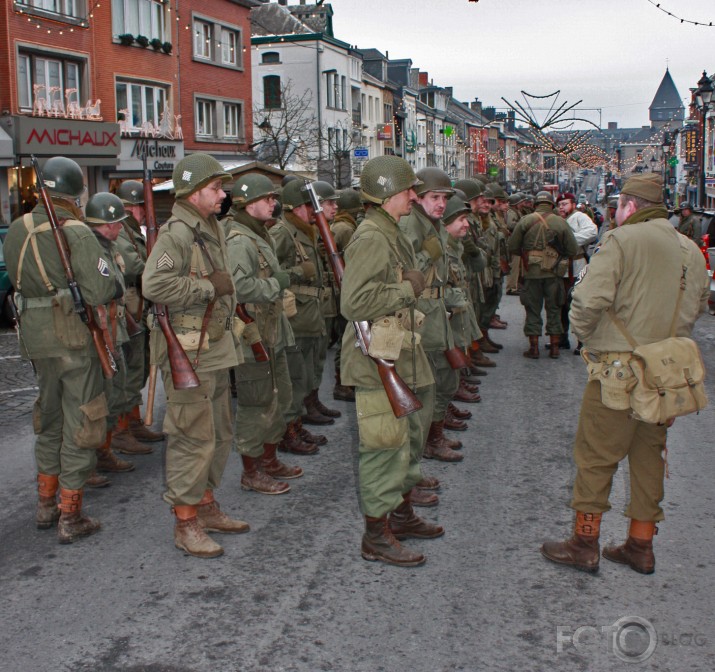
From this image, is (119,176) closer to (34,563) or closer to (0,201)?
(0,201)

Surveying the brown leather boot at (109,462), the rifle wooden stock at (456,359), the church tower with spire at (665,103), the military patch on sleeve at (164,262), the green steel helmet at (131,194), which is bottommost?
the brown leather boot at (109,462)

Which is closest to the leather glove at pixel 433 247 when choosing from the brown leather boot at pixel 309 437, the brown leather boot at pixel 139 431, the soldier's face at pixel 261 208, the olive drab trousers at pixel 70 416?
the soldier's face at pixel 261 208

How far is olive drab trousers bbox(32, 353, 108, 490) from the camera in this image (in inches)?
200

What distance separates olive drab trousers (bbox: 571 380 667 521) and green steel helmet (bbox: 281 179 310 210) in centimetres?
333

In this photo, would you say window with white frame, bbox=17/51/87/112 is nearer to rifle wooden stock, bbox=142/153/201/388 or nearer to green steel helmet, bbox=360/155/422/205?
rifle wooden stock, bbox=142/153/201/388

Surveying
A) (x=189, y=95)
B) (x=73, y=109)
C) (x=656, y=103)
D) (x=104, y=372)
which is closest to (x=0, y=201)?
(x=73, y=109)

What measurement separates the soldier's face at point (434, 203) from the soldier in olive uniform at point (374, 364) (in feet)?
3.21

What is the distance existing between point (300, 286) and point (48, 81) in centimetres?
1886

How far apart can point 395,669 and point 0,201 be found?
20.7 meters

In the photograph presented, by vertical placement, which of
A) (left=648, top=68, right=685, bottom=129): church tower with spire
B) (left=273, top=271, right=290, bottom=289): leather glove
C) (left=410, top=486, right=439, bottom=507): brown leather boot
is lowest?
(left=410, top=486, right=439, bottom=507): brown leather boot

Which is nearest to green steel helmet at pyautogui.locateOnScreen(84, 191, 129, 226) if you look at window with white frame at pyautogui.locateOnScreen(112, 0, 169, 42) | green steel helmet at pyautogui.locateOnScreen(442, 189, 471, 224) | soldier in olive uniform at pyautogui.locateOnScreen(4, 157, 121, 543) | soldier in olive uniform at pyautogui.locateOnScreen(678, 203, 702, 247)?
soldier in olive uniform at pyautogui.locateOnScreen(4, 157, 121, 543)

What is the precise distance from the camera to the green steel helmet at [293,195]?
6.99m

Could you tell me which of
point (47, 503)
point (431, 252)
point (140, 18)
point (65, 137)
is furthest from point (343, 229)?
point (140, 18)

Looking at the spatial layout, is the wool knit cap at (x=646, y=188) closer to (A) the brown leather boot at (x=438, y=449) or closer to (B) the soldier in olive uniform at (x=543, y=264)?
(A) the brown leather boot at (x=438, y=449)
